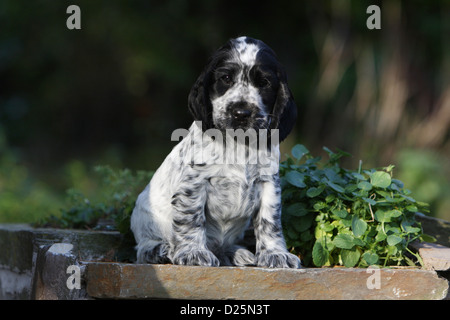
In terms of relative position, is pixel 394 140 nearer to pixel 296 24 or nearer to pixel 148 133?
pixel 296 24

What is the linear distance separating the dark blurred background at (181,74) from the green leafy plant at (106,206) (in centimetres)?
431

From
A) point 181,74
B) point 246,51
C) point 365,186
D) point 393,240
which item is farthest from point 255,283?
point 181,74

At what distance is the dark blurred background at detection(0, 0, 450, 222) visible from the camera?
35.4ft

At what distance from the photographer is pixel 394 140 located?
10195 millimetres

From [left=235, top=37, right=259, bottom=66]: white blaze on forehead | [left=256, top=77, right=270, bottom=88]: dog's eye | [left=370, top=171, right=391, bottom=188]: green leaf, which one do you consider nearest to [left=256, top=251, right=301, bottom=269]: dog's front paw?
[left=370, top=171, right=391, bottom=188]: green leaf

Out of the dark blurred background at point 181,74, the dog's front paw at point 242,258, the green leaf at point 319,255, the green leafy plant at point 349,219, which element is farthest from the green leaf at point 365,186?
the dark blurred background at point 181,74

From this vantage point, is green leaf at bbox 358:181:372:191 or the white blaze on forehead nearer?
the white blaze on forehead

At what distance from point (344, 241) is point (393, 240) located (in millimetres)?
319

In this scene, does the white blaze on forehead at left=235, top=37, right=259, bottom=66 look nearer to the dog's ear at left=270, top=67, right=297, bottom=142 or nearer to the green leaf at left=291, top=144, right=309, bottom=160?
the dog's ear at left=270, top=67, right=297, bottom=142

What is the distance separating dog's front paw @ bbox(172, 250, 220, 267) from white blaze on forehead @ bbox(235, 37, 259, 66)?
124 cm

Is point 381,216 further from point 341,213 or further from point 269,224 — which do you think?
point 269,224

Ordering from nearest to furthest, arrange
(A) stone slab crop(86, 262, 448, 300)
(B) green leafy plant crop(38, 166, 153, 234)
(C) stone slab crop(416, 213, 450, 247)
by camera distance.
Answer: (A) stone slab crop(86, 262, 448, 300) → (C) stone slab crop(416, 213, 450, 247) → (B) green leafy plant crop(38, 166, 153, 234)

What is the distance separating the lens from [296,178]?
450 centimetres

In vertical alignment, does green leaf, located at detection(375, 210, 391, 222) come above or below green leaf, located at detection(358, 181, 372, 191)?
below
